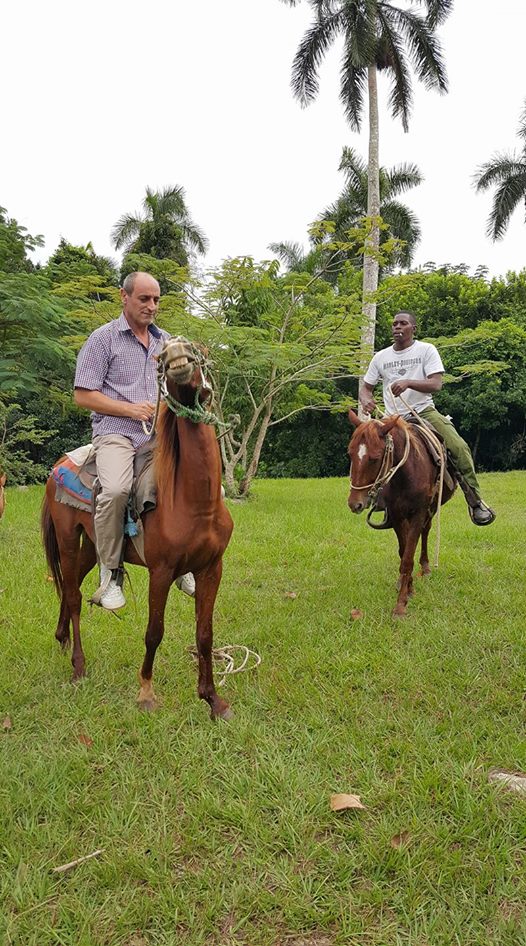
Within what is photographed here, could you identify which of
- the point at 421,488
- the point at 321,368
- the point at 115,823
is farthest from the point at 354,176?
the point at 115,823

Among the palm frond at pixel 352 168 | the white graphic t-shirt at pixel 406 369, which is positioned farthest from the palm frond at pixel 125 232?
the white graphic t-shirt at pixel 406 369

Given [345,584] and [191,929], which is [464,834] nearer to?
[191,929]

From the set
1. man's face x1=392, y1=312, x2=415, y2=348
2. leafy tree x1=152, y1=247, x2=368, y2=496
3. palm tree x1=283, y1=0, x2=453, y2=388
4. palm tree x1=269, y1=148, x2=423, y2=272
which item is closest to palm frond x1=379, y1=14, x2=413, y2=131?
palm tree x1=283, y1=0, x2=453, y2=388

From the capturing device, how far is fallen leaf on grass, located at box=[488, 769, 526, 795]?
2863 mm

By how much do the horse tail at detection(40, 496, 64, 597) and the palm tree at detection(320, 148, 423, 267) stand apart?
26.4 metres

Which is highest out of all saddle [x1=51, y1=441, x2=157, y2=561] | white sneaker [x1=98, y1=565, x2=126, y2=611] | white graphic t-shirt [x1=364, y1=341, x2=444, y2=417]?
white graphic t-shirt [x1=364, y1=341, x2=444, y2=417]

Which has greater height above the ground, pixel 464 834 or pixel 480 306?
pixel 480 306

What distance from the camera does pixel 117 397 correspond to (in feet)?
12.5

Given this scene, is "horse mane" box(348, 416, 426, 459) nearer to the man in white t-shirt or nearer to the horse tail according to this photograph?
the man in white t-shirt

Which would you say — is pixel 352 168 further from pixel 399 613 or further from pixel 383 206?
pixel 399 613

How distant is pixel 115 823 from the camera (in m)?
2.67

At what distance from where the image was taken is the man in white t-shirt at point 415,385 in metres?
6.04

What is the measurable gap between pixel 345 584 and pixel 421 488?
144 cm

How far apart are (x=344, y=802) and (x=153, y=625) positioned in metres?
1.44
